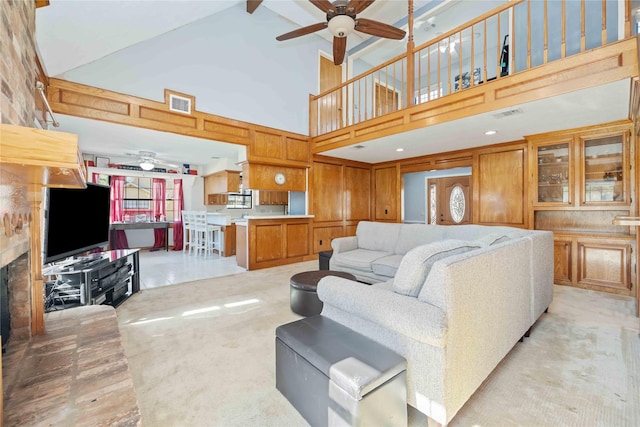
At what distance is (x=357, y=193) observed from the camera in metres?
6.46

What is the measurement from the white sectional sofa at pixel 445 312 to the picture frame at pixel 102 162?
6757 mm

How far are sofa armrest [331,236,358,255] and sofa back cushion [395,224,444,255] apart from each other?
2.19 ft

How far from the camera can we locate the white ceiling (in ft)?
7.89

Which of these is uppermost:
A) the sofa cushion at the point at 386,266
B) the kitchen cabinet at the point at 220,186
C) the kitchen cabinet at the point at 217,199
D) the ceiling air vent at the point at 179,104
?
the ceiling air vent at the point at 179,104

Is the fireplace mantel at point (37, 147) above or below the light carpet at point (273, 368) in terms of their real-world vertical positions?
above

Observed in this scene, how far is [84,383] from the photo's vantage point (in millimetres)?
1063

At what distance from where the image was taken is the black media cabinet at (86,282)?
7.85ft

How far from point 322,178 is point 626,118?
451cm

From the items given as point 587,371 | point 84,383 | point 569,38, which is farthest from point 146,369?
point 569,38

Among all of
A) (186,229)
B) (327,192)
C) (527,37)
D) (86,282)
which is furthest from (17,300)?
(186,229)

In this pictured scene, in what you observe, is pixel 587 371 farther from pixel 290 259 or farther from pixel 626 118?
pixel 290 259

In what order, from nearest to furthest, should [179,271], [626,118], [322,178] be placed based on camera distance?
1. [626,118]
2. [179,271]
3. [322,178]

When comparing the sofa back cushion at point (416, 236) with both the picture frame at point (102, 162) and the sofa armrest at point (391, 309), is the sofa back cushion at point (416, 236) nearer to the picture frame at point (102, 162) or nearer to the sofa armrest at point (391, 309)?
the sofa armrest at point (391, 309)

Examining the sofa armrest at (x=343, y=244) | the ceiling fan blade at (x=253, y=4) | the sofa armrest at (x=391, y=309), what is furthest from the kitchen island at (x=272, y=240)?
the sofa armrest at (x=391, y=309)
